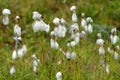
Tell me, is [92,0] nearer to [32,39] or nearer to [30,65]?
[32,39]

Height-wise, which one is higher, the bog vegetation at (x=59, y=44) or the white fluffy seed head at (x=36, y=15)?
the white fluffy seed head at (x=36, y=15)

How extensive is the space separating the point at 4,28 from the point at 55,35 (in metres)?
2.33

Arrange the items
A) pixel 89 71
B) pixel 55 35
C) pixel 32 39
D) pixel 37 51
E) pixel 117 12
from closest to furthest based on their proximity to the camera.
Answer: pixel 55 35, pixel 89 71, pixel 37 51, pixel 32 39, pixel 117 12

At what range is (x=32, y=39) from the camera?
18.1ft

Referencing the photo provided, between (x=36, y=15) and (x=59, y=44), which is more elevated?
(x=36, y=15)

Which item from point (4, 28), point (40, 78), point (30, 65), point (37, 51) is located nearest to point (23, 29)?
point (4, 28)

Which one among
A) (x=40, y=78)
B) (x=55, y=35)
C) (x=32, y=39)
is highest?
(x=55, y=35)

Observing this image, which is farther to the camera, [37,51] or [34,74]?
[37,51]

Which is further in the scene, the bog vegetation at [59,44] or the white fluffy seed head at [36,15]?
the bog vegetation at [59,44]

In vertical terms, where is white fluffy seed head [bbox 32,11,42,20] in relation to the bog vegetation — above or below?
above

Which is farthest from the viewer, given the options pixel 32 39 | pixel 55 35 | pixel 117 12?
pixel 117 12

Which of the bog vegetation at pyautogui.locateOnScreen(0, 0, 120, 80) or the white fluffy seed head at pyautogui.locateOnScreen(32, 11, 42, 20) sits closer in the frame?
the white fluffy seed head at pyautogui.locateOnScreen(32, 11, 42, 20)

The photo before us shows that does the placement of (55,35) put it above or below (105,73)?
above

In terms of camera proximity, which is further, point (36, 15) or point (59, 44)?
point (59, 44)
